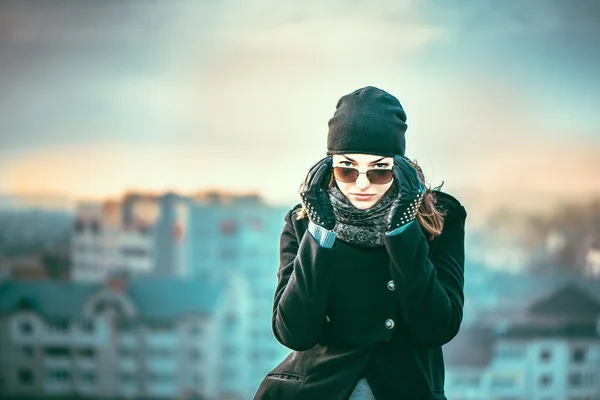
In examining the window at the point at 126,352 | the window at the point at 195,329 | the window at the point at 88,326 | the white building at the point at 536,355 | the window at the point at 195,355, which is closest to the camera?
the white building at the point at 536,355

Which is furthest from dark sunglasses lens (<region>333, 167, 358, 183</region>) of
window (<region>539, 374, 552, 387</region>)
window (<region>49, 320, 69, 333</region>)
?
window (<region>49, 320, 69, 333</region>)

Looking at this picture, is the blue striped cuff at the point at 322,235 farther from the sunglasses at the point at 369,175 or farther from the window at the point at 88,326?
the window at the point at 88,326

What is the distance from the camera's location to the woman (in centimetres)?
103

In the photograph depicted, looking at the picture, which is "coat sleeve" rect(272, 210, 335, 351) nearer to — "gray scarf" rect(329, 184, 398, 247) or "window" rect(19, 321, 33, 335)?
"gray scarf" rect(329, 184, 398, 247)

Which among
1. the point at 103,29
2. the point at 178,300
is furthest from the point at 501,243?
the point at 103,29

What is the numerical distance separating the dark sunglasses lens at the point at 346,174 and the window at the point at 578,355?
47.1 feet

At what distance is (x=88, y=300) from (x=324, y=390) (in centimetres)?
1603

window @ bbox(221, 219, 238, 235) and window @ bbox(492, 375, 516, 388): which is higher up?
window @ bbox(221, 219, 238, 235)

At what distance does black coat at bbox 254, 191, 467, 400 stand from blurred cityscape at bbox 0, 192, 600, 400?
12678 mm

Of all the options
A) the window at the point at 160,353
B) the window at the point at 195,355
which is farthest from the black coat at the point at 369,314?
the window at the point at 160,353

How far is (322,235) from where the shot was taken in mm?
1039

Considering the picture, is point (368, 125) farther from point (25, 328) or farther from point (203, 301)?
point (25, 328)

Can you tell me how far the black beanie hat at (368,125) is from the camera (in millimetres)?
1034

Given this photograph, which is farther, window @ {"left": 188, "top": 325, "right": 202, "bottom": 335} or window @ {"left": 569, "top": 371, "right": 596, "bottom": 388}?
window @ {"left": 188, "top": 325, "right": 202, "bottom": 335}
